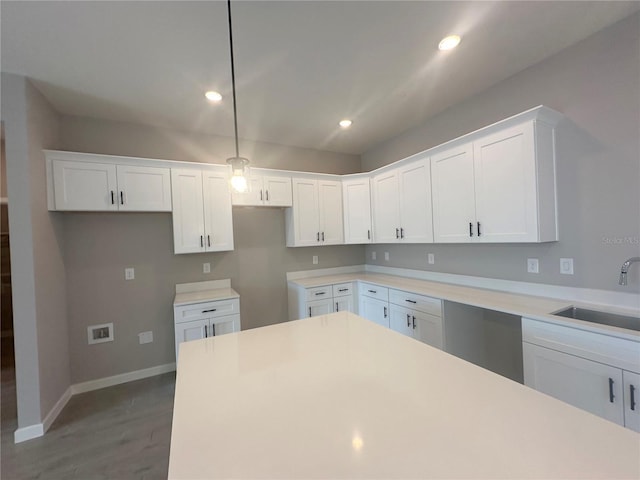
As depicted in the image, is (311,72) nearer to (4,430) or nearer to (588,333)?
(588,333)

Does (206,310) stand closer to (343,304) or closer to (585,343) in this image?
(343,304)

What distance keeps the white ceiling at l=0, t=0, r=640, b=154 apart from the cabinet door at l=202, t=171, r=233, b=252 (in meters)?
0.67

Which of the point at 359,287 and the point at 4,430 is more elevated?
the point at 359,287

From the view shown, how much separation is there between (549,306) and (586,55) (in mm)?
1838

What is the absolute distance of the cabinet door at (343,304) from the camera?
3540mm

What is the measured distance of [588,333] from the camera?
5.32 ft

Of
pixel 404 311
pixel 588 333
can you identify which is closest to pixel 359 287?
pixel 404 311

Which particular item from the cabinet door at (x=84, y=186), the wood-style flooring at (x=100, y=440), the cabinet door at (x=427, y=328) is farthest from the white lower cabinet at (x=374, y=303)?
the cabinet door at (x=84, y=186)

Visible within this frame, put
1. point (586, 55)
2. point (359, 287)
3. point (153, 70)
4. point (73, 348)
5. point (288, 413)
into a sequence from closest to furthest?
point (288, 413) → point (586, 55) → point (153, 70) → point (73, 348) → point (359, 287)

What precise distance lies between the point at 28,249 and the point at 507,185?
150 inches

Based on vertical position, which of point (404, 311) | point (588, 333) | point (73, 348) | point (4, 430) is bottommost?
point (4, 430)

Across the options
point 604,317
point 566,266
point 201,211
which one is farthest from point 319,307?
point 604,317

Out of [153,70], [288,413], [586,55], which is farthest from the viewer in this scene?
[153,70]

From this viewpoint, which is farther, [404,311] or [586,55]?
[404,311]
